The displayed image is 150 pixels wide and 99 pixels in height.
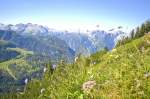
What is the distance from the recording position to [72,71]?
6.99 metres

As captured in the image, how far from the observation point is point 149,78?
19.5 ft

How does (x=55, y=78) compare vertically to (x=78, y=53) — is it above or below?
below

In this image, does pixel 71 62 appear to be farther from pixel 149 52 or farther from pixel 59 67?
pixel 149 52

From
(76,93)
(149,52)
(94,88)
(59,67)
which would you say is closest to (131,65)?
(94,88)

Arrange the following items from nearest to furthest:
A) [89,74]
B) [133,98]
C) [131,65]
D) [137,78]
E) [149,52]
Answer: [133,98] → [137,78] → [131,65] → [89,74] → [149,52]

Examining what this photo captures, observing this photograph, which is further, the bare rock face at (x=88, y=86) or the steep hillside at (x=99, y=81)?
the bare rock face at (x=88, y=86)

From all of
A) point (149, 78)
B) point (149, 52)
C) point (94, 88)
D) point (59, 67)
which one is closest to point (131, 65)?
point (149, 78)

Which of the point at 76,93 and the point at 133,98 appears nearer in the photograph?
the point at 133,98

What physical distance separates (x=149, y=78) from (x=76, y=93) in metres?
1.59

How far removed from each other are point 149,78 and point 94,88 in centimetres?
113

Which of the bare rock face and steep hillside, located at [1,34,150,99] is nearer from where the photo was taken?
steep hillside, located at [1,34,150,99]

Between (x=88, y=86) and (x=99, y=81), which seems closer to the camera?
(x=88, y=86)

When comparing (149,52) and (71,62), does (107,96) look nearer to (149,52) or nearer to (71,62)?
(71,62)

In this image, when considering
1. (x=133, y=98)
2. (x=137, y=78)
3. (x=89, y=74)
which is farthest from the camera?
(x=89, y=74)
